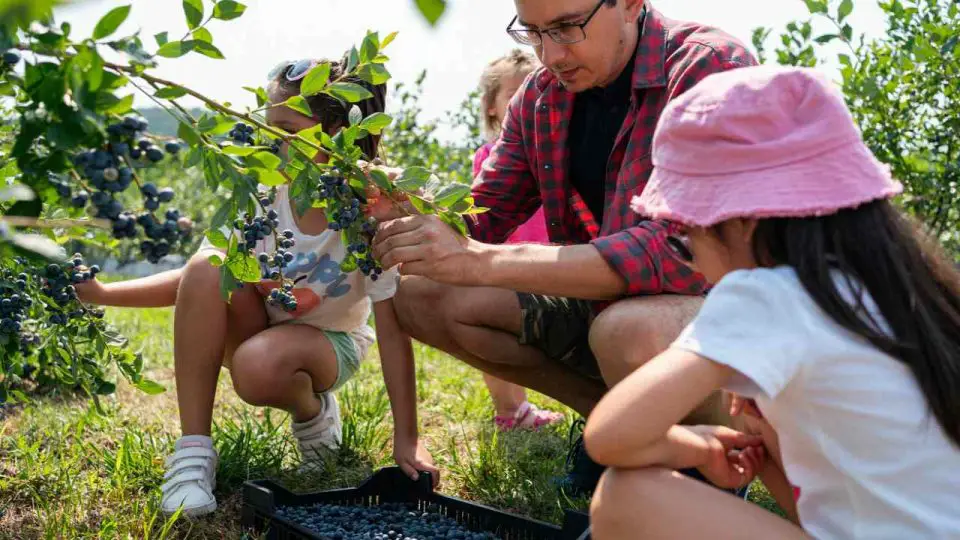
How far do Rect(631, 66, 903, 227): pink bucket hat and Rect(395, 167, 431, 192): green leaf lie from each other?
0.53 m

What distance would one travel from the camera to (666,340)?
208cm

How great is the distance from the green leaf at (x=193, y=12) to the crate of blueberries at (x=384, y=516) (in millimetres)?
1001

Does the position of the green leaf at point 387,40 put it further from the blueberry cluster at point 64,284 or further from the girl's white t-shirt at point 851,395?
the girl's white t-shirt at point 851,395

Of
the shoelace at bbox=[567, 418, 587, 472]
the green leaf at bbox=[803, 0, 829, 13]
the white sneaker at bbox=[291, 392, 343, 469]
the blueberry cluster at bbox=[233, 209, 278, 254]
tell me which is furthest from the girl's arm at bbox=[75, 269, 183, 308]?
the green leaf at bbox=[803, 0, 829, 13]

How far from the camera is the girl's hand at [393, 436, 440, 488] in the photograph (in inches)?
94.1

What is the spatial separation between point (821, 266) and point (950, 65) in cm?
226

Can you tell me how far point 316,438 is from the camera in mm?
2725

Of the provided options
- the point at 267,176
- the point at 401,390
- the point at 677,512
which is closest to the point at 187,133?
the point at 267,176

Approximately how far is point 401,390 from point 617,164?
2.52ft

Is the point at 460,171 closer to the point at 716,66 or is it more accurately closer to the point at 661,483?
the point at 716,66

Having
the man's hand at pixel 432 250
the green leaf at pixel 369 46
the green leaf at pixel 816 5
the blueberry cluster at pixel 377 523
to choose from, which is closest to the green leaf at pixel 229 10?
the green leaf at pixel 369 46

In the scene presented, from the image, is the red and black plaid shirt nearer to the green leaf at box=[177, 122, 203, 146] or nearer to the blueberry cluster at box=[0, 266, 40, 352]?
the green leaf at box=[177, 122, 203, 146]

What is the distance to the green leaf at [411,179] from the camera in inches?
75.8

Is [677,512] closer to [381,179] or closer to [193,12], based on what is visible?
[381,179]
